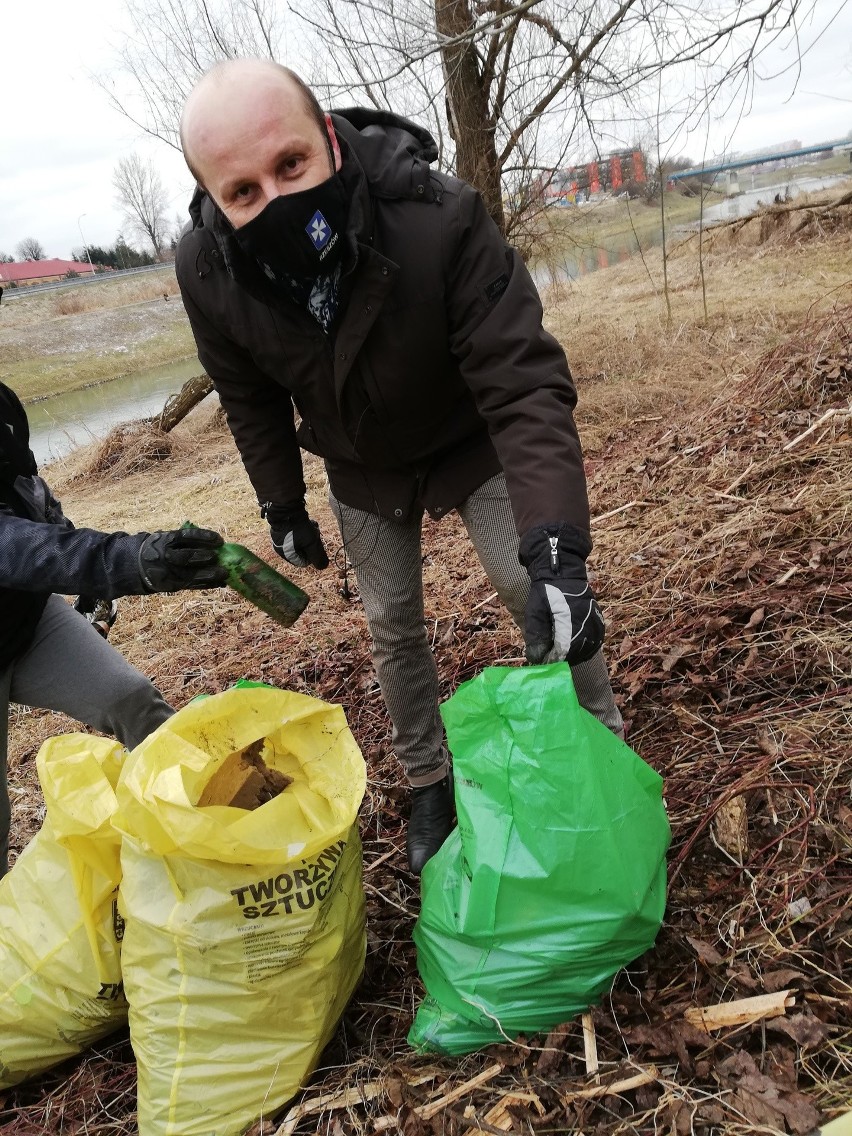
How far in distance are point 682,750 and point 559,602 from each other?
0.89 metres

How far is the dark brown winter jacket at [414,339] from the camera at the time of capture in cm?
161

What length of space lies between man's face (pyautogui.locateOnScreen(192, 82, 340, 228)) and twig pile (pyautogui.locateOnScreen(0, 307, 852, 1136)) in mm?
1646

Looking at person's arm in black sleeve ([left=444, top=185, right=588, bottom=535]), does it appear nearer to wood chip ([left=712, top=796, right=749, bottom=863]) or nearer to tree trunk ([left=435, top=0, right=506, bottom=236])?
wood chip ([left=712, top=796, right=749, bottom=863])

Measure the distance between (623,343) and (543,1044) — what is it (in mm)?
7656

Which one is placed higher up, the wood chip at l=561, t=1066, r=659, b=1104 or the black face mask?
the black face mask

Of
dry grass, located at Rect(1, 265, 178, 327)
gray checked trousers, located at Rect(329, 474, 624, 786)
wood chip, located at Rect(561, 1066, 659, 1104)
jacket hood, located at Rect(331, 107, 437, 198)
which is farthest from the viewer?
dry grass, located at Rect(1, 265, 178, 327)

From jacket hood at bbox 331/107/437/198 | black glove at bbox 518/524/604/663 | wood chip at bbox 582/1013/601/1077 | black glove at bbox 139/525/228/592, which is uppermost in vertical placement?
jacket hood at bbox 331/107/437/198

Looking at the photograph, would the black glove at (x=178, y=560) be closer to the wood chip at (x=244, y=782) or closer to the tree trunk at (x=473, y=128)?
the wood chip at (x=244, y=782)

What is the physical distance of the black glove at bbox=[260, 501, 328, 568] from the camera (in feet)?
7.47

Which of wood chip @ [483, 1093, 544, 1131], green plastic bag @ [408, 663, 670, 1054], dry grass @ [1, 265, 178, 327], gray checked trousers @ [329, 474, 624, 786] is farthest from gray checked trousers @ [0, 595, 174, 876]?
dry grass @ [1, 265, 178, 327]

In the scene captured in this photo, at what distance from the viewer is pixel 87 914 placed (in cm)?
169

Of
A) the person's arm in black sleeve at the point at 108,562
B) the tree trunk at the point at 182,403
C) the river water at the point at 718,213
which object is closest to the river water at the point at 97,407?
the tree trunk at the point at 182,403

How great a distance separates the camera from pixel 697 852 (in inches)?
69.9

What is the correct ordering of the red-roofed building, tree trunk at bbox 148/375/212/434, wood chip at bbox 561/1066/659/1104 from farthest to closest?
the red-roofed building → tree trunk at bbox 148/375/212/434 → wood chip at bbox 561/1066/659/1104
